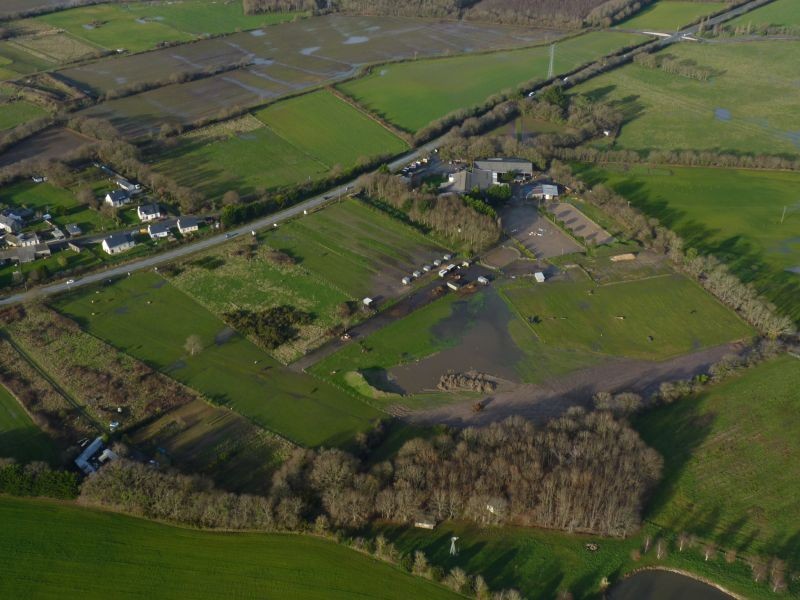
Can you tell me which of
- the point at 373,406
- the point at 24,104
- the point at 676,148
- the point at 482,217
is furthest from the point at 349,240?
the point at 24,104

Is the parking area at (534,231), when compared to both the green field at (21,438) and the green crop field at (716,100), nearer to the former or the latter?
the green crop field at (716,100)

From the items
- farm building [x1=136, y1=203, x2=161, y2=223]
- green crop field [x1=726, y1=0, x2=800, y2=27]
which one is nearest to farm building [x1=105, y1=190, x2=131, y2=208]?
farm building [x1=136, y1=203, x2=161, y2=223]

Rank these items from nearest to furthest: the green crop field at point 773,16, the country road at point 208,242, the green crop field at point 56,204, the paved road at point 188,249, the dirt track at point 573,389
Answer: the dirt track at point 573,389
the paved road at point 188,249
the country road at point 208,242
the green crop field at point 56,204
the green crop field at point 773,16

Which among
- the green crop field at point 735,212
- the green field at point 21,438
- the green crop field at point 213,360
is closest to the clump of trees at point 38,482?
the green field at point 21,438

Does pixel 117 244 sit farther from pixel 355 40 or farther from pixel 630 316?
pixel 355 40

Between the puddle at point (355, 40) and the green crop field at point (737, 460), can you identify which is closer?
the green crop field at point (737, 460)

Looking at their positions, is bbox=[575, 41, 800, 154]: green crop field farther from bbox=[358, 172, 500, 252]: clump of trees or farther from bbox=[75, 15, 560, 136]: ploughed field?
bbox=[358, 172, 500, 252]: clump of trees
